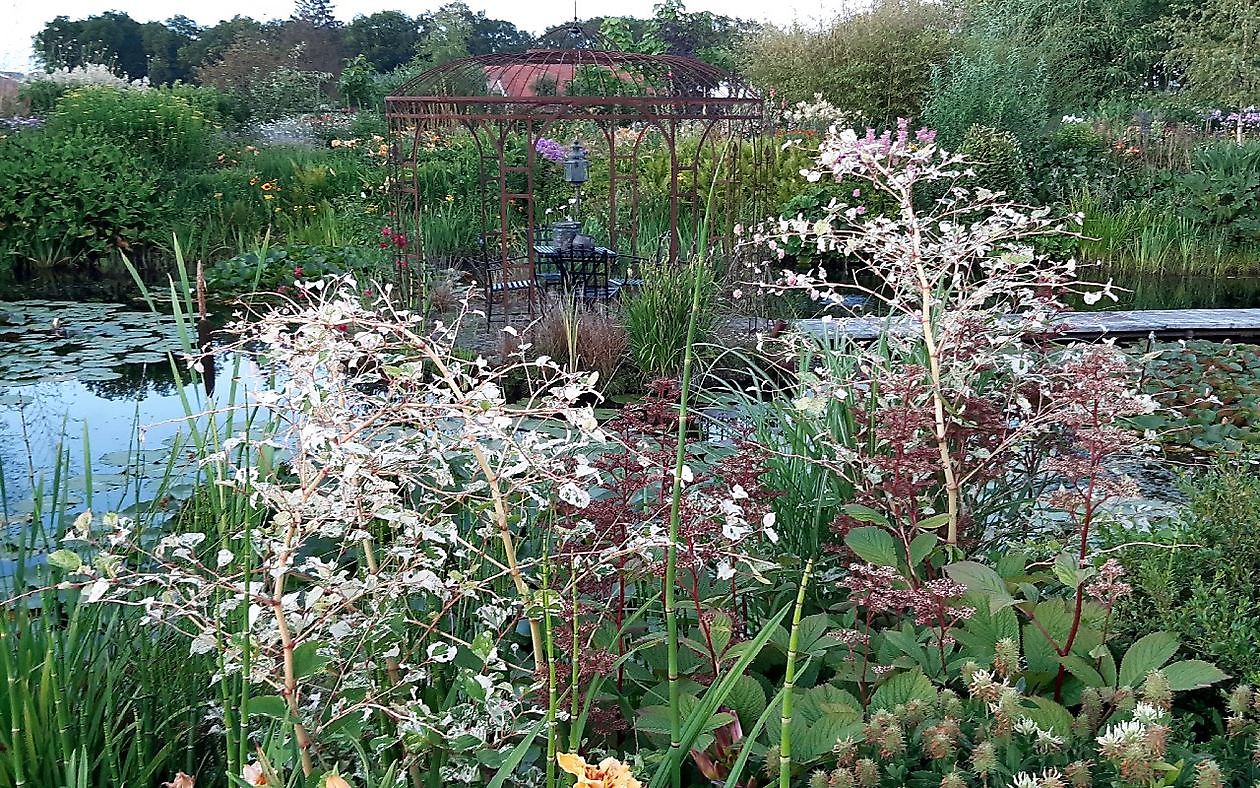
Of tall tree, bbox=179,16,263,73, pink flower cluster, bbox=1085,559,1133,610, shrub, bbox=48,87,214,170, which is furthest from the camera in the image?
tall tree, bbox=179,16,263,73

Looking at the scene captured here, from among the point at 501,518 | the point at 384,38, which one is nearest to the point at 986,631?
the point at 501,518

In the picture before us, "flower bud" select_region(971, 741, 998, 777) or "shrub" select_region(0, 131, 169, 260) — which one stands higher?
"shrub" select_region(0, 131, 169, 260)

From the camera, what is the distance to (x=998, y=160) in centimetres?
959

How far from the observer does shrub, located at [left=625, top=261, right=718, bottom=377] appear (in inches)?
214

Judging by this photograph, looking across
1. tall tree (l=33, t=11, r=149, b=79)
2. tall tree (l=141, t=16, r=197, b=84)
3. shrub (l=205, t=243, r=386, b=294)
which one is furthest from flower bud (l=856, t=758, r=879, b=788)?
tall tree (l=33, t=11, r=149, b=79)

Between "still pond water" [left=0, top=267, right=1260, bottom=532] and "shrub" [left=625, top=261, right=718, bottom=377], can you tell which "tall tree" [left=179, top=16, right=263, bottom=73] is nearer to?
"still pond water" [left=0, top=267, right=1260, bottom=532]

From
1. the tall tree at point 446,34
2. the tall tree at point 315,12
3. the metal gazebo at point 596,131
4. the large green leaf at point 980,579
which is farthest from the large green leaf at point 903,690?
the tall tree at point 315,12

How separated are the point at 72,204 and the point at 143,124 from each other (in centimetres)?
204

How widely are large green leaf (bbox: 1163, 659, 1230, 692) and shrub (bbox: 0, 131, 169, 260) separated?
9361 mm

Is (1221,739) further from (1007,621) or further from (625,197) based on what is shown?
(625,197)

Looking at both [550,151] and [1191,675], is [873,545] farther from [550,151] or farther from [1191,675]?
[550,151]

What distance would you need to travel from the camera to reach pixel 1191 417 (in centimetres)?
432

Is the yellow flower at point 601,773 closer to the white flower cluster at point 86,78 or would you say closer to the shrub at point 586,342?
the shrub at point 586,342

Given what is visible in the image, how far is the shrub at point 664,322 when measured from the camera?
5.44 m
